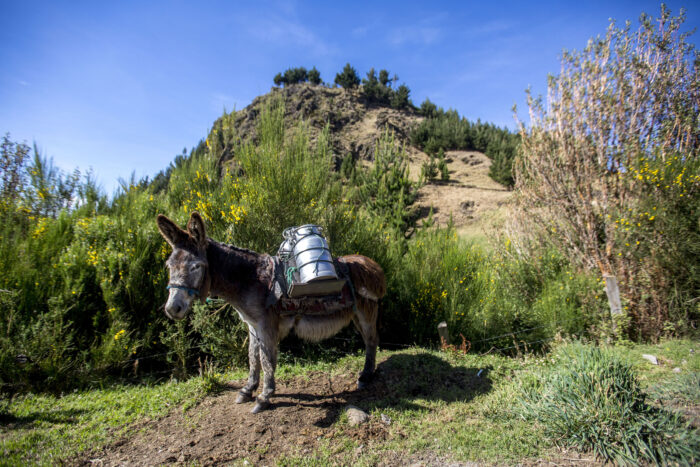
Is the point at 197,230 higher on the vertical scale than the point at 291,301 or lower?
higher

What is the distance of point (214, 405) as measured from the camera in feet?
12.3

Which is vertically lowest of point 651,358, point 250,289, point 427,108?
point 651,358

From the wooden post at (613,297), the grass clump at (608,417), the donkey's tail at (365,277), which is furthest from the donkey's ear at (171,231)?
the wooden post at (613,297)

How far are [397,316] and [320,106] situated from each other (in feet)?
143

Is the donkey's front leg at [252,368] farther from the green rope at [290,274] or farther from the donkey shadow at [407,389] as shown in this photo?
the green rope at [290,274]

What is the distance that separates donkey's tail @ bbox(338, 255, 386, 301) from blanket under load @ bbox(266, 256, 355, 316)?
30cm

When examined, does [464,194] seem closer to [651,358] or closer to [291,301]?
[651,358]

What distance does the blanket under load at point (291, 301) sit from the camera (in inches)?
130

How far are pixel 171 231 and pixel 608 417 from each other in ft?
13.0

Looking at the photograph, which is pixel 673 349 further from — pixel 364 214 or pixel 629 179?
pixel 364 214

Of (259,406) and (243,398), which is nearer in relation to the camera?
(259,406)

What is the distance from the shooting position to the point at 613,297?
596 cm

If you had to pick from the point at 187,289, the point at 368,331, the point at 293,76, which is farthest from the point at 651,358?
the point at 293,76

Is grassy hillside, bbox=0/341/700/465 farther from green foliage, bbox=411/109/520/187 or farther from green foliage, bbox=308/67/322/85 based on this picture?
green foliage, bbox=308/67/322/85
